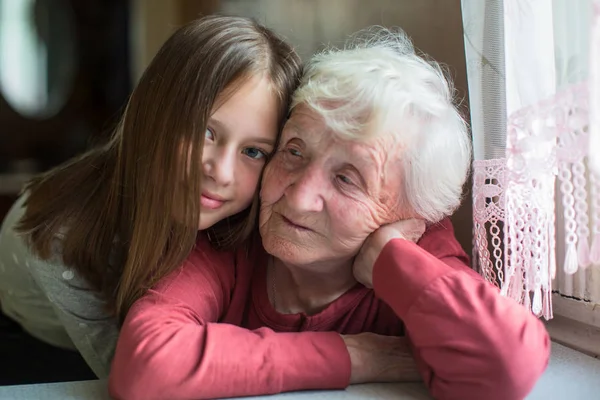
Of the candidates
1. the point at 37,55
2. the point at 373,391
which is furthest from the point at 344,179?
the point at 37,55

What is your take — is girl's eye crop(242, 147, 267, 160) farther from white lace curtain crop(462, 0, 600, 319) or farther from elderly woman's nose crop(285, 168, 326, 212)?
white lace curtain crop(462, 0, 600, 319)

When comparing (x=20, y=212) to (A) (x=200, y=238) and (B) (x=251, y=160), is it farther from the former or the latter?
(B) (x=251, y=160)

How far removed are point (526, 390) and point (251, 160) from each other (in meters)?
0.58

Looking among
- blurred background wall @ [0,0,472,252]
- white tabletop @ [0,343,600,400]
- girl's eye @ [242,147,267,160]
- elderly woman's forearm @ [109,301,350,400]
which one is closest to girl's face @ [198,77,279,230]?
girl's eye @ [242,147,267,160]

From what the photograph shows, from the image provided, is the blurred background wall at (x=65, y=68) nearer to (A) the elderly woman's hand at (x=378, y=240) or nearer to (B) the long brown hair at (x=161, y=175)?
(B) the long brown hair at (x=161, y=175)

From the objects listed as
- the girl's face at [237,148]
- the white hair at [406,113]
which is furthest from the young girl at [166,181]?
the white hair at [406,113]

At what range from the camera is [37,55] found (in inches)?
100

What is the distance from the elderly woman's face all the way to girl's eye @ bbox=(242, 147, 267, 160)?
0.05 metres

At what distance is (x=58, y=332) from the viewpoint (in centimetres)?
157

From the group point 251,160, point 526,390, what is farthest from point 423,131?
point 526,390

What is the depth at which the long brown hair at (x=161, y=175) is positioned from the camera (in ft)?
3.47

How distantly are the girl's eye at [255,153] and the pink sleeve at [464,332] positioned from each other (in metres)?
0.33

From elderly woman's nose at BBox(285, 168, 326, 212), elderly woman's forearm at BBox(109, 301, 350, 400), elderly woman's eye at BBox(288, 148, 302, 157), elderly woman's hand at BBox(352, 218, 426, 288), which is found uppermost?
elderly woman's eye at BBox(288, 148, 302, 157)

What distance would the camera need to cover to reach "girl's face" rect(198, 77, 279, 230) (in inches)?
41.9
